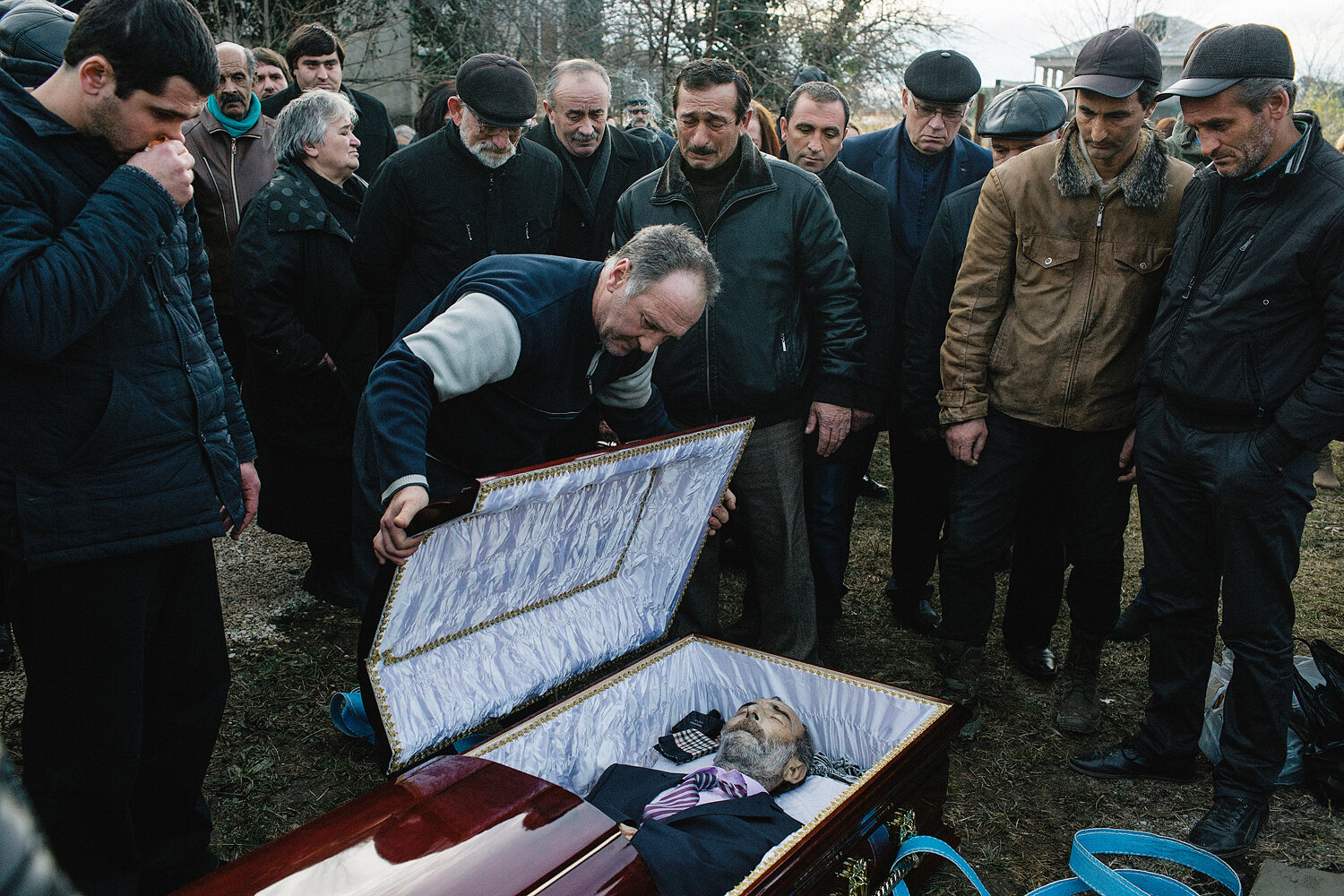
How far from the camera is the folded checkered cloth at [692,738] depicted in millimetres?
3119

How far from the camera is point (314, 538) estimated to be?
4070mm

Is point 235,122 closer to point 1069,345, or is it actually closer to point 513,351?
point 513,351

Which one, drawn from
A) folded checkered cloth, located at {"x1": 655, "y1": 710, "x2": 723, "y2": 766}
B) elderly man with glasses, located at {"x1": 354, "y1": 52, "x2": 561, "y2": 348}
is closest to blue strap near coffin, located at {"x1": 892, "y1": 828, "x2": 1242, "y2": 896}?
folded checkered cloth, located at {"x1": 655, "y1": 710, "x2": 723, "y2": 766}

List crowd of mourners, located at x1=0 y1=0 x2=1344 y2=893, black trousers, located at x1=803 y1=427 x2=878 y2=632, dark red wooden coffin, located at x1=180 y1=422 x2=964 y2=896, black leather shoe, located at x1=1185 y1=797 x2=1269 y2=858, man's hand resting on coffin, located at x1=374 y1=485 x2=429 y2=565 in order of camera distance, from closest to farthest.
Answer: dark red wooden coffin, located at x1=180 y1=422 x2=964 y2=896 → crowd of mourners, located at x1=0 y1=0 x2=1344 y2=893 → man's hand resting on coffin, located at x1=374 y1=485 x2=429 y2=565 → black leather shoe, located at x1=1185 y1=797 x2=1269 y2=858 → black trousers, located at x1=803 y1=427 x2=878 y2=632

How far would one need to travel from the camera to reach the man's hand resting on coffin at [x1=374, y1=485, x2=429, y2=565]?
204 cm

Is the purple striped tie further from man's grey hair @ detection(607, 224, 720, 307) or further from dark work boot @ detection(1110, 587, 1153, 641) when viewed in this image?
dark work boot @ detection(1110, 587, 1153, 641)

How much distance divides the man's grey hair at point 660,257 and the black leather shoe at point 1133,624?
2718 mm

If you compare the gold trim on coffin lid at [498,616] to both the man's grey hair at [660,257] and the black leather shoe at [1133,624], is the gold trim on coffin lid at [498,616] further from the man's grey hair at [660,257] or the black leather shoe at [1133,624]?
the black leather shoe at [1133,624]

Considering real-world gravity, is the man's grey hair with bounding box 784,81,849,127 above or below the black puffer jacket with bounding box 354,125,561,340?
above

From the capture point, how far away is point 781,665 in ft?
10.3

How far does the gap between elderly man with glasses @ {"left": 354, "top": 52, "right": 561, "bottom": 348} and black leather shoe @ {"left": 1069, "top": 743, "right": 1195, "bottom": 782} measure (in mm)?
2755

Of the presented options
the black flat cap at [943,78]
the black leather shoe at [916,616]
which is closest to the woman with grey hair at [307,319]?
the black flat cap at [943,78]

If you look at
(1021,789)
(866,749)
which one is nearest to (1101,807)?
(1021,789)

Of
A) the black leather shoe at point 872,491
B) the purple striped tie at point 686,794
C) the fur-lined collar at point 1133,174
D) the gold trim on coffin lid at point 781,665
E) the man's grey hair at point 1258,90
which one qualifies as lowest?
the black leather shoe at point 872,491
